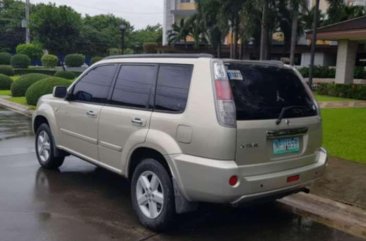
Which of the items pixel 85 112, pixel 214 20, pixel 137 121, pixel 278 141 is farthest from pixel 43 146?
pixel 214 20

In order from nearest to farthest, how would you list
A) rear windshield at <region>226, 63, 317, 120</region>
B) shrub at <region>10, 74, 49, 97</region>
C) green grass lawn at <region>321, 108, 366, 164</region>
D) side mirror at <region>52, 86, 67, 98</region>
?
rear windshield at <region>226, 63, 317, 120</region>, side mirror at <region>52, 86, 67, 98</region>, green grass lawn at <region>321, 108, 366, 164</region>, shrub at <region>10, 74, 49, 97</region>

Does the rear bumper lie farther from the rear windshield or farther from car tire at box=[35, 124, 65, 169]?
car tire at box=[35, 124, 65, 169]

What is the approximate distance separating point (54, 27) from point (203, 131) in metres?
58.4

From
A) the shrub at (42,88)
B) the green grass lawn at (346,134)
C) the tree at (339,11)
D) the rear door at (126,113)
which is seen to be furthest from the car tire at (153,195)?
the tree at (339,11)

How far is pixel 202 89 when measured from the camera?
13.9 ft

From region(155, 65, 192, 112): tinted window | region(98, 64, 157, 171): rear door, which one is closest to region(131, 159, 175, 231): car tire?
region(98, 64, 157, 171): rear door

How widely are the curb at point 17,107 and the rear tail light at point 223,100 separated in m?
10.6

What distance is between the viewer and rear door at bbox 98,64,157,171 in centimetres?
482

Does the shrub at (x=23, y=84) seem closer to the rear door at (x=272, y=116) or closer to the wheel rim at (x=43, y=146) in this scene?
the wheel rim at (x=43, y=146)

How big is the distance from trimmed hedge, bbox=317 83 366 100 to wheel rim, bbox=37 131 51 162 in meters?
17.0

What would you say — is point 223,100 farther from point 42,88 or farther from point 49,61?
point 49,61

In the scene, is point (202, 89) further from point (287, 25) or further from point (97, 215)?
point (287, 25)

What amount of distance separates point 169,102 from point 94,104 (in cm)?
149

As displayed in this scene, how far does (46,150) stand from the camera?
276 inches
